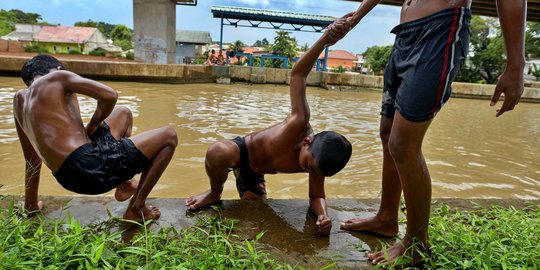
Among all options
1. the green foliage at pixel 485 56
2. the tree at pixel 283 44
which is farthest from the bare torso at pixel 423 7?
the green foliage at pixel 485 56

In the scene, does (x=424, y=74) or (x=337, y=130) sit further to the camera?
(x=337, y=130)

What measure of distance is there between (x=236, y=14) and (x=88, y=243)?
18547 millimetres

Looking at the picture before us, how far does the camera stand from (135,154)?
2062 mm

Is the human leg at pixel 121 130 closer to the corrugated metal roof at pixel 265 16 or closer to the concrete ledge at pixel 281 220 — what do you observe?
the concrete ledge at pixel 281 220

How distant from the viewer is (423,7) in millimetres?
1673

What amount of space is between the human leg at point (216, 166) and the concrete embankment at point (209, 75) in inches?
422

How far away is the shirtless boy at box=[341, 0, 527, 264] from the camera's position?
5.00ft

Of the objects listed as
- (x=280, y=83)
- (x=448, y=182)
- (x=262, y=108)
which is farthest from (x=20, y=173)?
(x=280, y=83)

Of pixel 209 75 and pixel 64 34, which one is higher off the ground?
pixel 64 34

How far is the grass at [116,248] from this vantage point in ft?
5.09

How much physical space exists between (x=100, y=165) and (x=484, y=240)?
2.20 meters

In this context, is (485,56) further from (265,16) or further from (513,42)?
(513,42)

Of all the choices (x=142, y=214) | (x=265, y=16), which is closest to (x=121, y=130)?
(x=142, y=214)

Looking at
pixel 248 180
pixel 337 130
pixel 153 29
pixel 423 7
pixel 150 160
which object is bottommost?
pixel 337 130
